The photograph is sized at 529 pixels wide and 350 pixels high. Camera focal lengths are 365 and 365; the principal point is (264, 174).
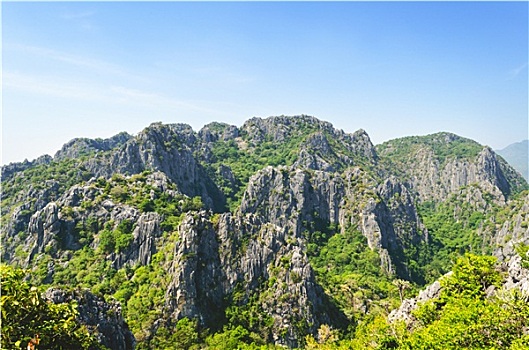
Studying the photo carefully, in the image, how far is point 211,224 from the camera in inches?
2618

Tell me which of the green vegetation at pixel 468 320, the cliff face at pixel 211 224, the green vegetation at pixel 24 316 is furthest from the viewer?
the cliff face at pixel 211 224

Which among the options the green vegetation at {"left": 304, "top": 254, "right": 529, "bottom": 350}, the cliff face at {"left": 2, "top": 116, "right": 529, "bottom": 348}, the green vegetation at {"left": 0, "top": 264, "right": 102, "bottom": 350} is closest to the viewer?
the green vegetation at {"left": 0, "top": 264, "right": 102, "bottom": 350}

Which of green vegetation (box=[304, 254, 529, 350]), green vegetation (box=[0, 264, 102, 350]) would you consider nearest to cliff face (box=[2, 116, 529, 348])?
green vegetation (box=[304, 254, 529, 350])

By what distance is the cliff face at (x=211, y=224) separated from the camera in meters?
60.9

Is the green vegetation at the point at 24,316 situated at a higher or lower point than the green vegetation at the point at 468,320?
higher

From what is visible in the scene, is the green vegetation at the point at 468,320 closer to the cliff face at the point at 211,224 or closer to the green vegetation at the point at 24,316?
the green vegetation at the point at 24,316

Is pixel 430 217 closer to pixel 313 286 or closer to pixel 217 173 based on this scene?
pixel 217 173

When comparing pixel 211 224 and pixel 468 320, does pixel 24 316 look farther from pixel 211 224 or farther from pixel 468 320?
pixel 211 224

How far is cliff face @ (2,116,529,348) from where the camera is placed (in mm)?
60875

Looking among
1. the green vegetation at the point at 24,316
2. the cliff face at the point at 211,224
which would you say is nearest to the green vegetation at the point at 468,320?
the green vegetation at the point at 24,316

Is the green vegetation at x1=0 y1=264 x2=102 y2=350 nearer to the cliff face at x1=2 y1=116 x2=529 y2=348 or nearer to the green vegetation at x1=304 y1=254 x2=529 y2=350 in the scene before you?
the green vegetation at x1=304 y1=254 x2=529 y2=350

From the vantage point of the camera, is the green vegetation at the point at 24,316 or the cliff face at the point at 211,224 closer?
the green vegetation at the point at 24,316

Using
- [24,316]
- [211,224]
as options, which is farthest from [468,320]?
[211,224]

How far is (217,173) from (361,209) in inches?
2604
